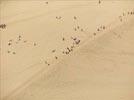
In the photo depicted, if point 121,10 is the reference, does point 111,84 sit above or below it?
below

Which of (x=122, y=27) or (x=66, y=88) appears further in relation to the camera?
(x=122, y=27)

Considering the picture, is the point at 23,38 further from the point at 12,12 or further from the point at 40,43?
the point at 12,12

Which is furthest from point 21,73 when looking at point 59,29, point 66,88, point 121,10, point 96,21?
point 121,10

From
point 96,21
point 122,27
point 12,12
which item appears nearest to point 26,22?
point 12,12

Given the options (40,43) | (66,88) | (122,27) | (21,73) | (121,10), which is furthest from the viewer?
(121,10)

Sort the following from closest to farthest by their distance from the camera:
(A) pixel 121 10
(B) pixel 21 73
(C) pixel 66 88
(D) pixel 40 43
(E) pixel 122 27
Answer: (C) pixel 66 88
(B) pixel 21 73
(D) pixel 40 43
(E) pixel 122 27
(A) pixel 121 10

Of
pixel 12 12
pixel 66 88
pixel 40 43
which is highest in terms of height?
pixel 12 12
